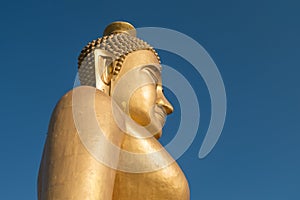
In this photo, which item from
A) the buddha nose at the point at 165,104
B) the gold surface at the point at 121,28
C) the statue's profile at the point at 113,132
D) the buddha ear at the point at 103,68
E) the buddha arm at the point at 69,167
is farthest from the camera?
the gold surface at the point at 121,28

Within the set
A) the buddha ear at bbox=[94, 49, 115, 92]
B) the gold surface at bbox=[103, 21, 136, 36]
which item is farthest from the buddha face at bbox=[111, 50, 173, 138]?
the gold surface at bbox=[103, 21, 136, 36]

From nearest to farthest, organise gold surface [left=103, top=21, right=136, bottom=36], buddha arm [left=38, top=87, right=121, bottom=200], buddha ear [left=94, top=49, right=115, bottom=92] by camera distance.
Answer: buddha arm [left=38, top=87, right=121, bottom=200], buddha ear [left=94, top=49, right=115, bottom=92], gold surface [left=103, top=21, right=136, bottom=36]

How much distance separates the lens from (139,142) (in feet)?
17.4

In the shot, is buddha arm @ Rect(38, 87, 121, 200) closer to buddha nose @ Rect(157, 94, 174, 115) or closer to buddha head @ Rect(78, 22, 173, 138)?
buddha head @ Rect(78, 22, 173, 138)

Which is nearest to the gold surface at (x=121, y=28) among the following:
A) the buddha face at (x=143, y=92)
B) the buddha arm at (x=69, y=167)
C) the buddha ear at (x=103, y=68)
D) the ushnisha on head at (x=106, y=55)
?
the ushnisha on head at (x=106, y=55)

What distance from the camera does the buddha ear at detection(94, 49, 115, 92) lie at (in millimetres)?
6094

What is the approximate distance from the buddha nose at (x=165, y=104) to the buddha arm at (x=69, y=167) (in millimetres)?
1436

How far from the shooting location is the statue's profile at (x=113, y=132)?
14.6ft

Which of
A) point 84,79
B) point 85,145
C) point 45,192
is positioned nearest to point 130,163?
point 85,145

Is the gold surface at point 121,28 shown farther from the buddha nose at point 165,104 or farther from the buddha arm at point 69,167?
the buddha arm at point 69,167

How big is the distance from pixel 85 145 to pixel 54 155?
29cm

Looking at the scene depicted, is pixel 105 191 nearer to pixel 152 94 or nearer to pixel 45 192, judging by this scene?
pixel 45 192

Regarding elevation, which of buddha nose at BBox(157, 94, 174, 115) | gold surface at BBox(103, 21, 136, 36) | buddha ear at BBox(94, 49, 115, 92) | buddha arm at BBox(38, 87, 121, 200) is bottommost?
buddha arm at BBox(38, 87, 121, 200)

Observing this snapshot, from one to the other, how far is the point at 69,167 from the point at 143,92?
1.86 metres
